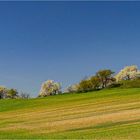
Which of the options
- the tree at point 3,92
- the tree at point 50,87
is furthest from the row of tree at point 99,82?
the tree at point 3,92

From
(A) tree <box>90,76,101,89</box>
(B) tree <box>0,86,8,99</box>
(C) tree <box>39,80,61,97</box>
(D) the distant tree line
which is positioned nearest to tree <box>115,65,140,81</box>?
(D) the distant tree line

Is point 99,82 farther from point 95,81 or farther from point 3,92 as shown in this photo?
point 3,92

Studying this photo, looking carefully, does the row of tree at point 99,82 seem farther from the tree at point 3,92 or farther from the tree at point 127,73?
the tree at point 3,92

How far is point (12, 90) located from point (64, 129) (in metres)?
149

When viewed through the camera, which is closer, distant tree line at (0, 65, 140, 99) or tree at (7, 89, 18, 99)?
distant tree line at (0, 65, 140, 99)

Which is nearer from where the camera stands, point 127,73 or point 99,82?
point 99,82

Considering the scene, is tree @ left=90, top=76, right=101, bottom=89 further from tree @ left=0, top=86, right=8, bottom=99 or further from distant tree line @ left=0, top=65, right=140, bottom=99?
tree @ left=0, top=86, right=8, bottom=99

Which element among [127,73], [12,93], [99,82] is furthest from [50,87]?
[99,82]

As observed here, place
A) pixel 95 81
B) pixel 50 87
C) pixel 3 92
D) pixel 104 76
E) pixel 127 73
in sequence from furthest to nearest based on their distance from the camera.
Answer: pixel 50 87, pixel 3 92, pixel 127 73, pixel 104 76, pixel 95 81

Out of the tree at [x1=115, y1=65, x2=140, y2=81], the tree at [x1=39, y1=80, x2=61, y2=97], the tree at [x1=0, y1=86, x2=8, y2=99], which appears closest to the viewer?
the tree at [x1=115, y1=65, x2=140, y2=81]

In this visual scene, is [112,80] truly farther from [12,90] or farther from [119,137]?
[119,137]

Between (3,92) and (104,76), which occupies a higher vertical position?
(104,76)

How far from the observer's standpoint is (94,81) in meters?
144

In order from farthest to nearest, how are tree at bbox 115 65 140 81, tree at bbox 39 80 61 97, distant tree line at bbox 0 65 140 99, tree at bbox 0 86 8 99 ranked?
tree at bbox 39 80 61 97
tree at bbox 0 86 8 99
tree at bbox 115 65 140 81
distant tree line at bbox 0 65 140 99
